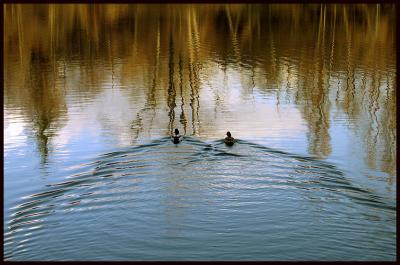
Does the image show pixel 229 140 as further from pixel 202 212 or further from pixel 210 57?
pixel 210 57

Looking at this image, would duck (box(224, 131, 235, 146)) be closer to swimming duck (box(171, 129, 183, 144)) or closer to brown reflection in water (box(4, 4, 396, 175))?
swimming duck (box(171, 129, 183, 144))

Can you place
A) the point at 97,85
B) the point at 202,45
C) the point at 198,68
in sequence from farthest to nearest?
the point at 202,45 → the point at 198,68 → the point at 97,85

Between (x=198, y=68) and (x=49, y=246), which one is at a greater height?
(x=198, y=68)

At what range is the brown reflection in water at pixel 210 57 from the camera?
67.5 ft

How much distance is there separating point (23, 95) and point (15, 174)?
30.1ft

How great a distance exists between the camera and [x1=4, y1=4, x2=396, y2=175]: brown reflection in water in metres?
20.6

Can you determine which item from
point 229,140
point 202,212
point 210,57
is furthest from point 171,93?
point 202,212

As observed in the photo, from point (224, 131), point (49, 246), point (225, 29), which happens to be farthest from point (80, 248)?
point (225, 29)

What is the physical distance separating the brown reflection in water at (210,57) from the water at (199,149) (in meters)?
0.12

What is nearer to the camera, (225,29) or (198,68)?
(198,68)

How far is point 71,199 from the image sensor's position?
1267cm

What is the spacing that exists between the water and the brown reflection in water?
0.12 meters

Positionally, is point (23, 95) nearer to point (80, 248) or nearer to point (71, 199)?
point (71, 199)

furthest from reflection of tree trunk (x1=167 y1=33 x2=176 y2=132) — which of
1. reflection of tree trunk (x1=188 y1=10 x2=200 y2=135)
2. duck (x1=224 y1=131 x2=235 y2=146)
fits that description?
duck (x1=224 y1=131 x2=235 y2=146)
